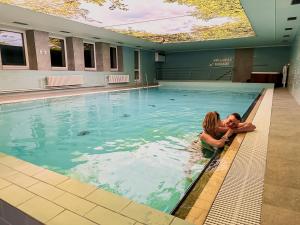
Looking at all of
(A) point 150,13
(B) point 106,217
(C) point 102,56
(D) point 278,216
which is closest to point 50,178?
(B) point 106,217

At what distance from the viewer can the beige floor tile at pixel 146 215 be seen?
121 centimetres

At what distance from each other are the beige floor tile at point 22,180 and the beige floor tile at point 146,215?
86 centimetres

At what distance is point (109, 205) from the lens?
138 centimetres

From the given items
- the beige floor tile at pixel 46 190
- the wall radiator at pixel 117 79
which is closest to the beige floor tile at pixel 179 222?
the beige floor tile at pixel 46 190

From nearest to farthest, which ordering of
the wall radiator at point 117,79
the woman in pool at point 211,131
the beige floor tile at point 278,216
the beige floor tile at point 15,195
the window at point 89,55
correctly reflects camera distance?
1. the beige floor tile at point 278,216
2. the beige floor tile at point 15,195
3. the woman in pool at point 211,131
4. the window at point 89,55
5. the wall radiator at point 117,79

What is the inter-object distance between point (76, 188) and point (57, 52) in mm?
10289

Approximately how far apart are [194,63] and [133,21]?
1129 cm

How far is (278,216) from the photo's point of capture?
4.01 ft

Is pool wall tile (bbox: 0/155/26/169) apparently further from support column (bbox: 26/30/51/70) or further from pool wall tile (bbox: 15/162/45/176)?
support column (bbox: 26/30/51/70)

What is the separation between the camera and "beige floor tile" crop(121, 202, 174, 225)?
3.98 feet

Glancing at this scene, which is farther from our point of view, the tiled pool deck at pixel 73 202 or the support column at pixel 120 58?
the support column at pixel 120 58

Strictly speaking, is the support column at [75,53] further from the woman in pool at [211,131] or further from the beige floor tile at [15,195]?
the beige floor tile at [15,195]

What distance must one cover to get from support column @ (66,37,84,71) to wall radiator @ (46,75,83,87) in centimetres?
50

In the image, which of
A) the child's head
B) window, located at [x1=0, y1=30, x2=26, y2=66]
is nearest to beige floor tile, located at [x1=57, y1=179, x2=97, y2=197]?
the child's head
